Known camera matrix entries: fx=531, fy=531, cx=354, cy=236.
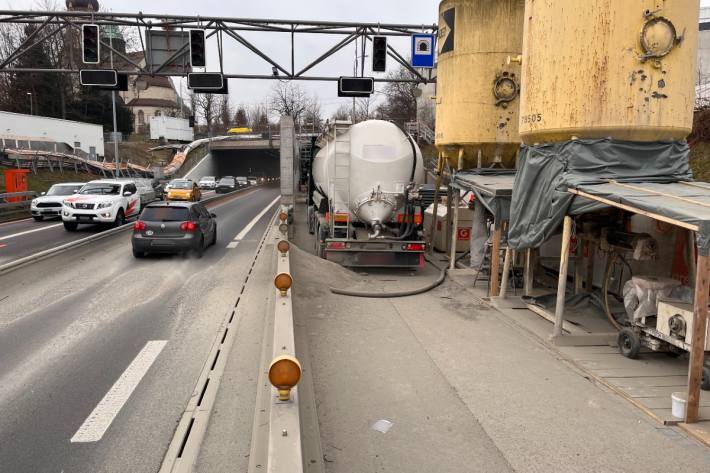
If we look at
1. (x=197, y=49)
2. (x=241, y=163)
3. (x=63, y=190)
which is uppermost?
(x=197, y=49)

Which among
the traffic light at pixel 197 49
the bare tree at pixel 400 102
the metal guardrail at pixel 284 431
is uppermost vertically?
the bare tree at pixel 400 102

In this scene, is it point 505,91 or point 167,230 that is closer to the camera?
point 505,91

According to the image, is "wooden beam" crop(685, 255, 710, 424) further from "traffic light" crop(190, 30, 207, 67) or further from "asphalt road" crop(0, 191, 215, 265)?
"traffic light" crop(190, 30, 207, 67)

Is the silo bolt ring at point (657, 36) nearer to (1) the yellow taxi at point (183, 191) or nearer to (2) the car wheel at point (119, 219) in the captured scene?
(2) the car wheel at point (119, 219)

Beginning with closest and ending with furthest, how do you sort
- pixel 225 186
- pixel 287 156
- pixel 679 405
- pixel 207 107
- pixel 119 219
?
pixel 679 405, pixel 287 156, pixel 119 219, pixel 225 186, pixel 207 107

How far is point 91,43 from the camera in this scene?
18125 millimetres

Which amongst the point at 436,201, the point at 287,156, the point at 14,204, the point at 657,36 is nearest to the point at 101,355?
the point at 657,36

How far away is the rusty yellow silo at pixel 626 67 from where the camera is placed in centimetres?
725

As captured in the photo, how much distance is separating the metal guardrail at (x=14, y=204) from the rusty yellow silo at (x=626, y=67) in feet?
82.3

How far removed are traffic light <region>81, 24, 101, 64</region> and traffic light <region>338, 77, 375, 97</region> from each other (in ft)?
28.6

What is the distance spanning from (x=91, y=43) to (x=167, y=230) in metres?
8.35

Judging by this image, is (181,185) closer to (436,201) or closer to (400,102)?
(436,201)

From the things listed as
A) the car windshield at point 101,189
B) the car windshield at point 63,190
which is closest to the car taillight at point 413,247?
the car windshield at point 101,189

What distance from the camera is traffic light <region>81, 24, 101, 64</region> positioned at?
59.1 ft
